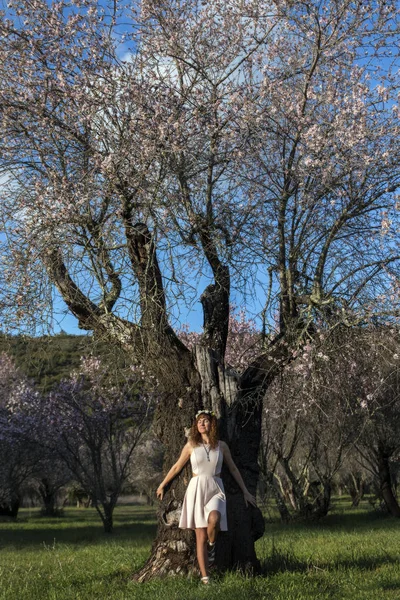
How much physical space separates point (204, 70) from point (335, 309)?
3547 mm

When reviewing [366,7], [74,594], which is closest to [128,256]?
[74,594]

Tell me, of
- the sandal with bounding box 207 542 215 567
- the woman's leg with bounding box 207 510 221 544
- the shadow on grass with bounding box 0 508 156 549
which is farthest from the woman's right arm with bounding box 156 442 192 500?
the shadow on grass with bounding box 0 508 156 549

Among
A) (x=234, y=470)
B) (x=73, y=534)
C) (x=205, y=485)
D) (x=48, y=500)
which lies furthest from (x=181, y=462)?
(x=48, y=500)

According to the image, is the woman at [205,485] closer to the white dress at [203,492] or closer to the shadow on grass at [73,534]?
the white dress at [203,492]

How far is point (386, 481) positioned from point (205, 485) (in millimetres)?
19953

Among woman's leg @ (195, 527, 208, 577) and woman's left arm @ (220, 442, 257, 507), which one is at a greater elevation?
woman's left arm @ (220, 442, 257, 507)

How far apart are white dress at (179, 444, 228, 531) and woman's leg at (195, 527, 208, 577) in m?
0.08

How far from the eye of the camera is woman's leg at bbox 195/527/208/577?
21.4 ft

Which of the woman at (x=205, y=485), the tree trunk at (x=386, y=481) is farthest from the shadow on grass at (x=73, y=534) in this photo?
the tree trunk at (x=386, y=481)

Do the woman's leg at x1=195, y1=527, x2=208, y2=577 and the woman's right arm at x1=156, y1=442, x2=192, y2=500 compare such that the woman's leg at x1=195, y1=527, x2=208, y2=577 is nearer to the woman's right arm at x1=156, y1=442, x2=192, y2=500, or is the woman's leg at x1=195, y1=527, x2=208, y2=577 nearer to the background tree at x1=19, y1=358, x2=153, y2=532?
the woman's right arm at x1=156, y1=442, x2=192, y2=500

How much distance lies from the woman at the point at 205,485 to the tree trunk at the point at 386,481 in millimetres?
18383

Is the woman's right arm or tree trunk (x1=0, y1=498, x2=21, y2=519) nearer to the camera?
the woman's right arm

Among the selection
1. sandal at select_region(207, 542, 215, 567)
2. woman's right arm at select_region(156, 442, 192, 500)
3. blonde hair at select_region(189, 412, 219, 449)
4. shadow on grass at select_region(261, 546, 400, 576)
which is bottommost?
shadow on grass at select_region(261, 546, 400, 576)

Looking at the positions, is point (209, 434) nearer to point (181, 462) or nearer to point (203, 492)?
point (181, 462)
